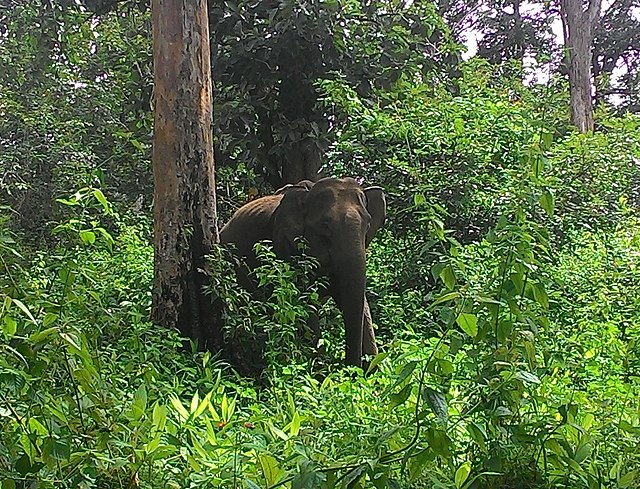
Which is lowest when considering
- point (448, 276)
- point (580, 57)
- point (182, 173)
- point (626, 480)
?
point (626, 480)

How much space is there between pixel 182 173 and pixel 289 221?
96cm

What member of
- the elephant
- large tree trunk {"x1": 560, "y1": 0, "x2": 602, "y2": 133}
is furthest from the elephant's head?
large tree trunk {"x1": 560, "y1": 0, "x2": 602, "y2": 133}

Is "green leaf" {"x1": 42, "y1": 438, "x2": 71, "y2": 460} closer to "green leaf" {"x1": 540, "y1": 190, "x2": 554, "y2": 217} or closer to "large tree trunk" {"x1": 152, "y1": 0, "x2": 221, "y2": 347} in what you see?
"green leaf" {"x1": 540, "y1": 190, "x2": 554, "y2": 217}

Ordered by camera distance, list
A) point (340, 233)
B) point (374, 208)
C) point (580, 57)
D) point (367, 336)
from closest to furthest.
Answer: point (340, 233)
point (367, 336)
point (374, 208)
point (580, 57)

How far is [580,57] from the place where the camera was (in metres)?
13.3

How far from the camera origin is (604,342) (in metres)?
4.18

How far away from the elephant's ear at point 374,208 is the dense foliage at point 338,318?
0.42 m

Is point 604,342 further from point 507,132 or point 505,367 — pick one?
point 507,132

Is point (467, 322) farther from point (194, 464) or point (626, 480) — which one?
point (194, 464)

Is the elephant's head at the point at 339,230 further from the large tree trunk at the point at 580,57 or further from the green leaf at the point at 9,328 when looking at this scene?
the large tree trunk at the point at 580,57

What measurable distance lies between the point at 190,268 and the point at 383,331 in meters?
1.99

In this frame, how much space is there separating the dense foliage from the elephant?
0.22 metres

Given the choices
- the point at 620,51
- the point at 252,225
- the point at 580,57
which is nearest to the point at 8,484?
the point at 252,225

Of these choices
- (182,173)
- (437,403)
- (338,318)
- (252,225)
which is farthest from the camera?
(252,225)
